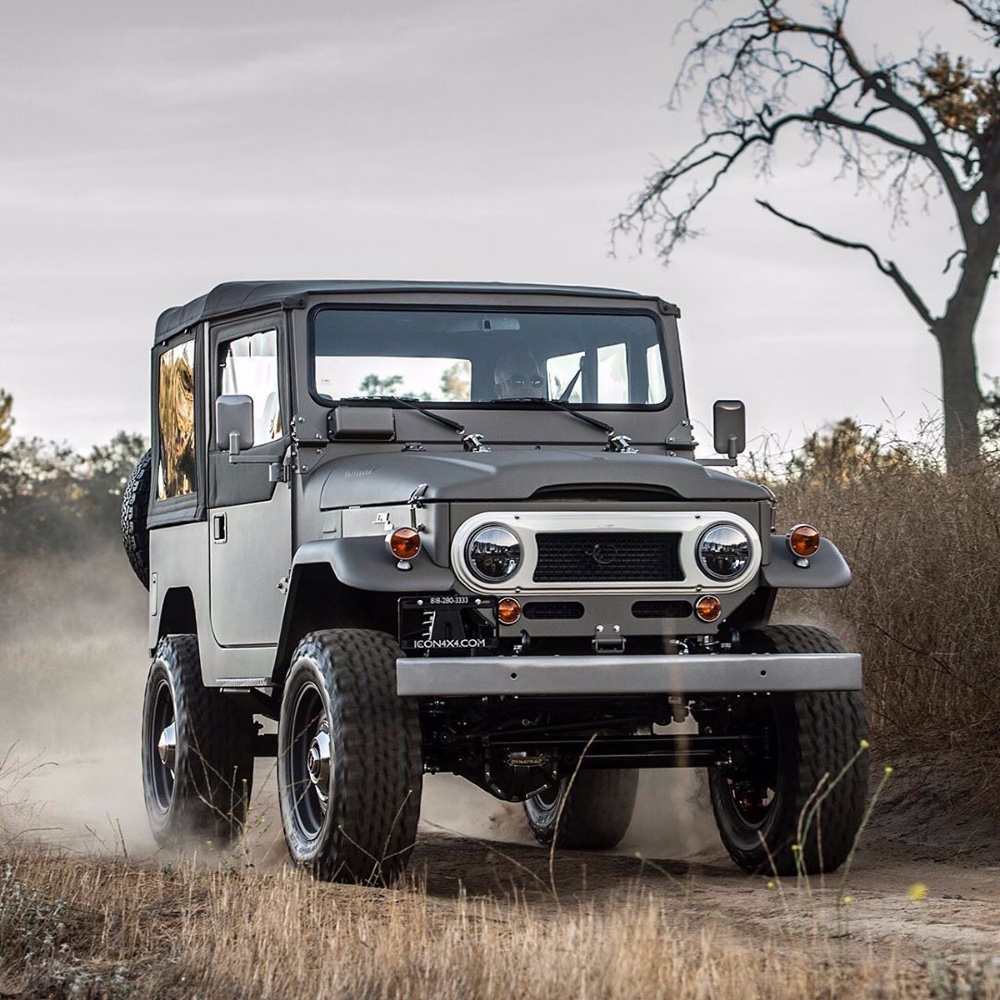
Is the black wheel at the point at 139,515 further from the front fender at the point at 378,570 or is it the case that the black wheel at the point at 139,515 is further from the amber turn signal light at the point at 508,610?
the amber turn signal light at the point at 508,610

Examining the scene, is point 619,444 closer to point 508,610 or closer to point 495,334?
point 495,334

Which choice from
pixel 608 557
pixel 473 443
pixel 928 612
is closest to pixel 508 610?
pixel 608 557

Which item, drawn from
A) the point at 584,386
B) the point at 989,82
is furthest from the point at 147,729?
the point at 989,82

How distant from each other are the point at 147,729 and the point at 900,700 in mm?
4289

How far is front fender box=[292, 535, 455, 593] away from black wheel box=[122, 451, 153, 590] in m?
3.35

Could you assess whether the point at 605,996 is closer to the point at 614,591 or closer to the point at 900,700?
the point at 614,591

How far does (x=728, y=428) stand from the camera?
337 inches

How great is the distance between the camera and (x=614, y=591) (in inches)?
Result: 281

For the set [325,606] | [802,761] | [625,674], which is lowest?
[802,761]

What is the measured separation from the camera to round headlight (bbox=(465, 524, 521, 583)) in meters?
6.96

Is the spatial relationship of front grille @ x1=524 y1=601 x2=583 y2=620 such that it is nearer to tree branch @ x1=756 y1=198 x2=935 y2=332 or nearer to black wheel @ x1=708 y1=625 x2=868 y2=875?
black wheel @ x1=708 y1=625 x2=868 y2=875

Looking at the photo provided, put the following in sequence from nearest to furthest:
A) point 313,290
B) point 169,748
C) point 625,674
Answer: point 625,674 < point 313,290 < point 169,748

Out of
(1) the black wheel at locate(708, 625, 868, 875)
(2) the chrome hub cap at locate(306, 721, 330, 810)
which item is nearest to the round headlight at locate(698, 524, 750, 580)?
(1) the black wheel at locate(708, 625, 868, 875)

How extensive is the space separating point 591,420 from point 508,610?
151cm
